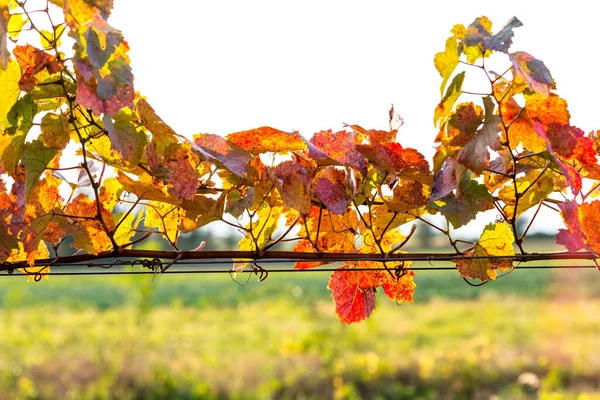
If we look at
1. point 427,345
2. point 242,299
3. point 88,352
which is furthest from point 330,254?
point 242,299

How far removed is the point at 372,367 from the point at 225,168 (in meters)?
3.66

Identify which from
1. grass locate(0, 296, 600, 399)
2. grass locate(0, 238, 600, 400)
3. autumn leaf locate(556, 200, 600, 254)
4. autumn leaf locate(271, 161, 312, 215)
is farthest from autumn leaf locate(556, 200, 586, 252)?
grass locate(0, 296, 600, 399)

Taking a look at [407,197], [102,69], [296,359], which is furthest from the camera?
[296,359]

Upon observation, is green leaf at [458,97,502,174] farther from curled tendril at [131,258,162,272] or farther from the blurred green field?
the blurred green field

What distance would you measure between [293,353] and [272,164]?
12.8 ft

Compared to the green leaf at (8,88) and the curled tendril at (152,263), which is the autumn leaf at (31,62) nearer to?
the green leaf at (8,88)

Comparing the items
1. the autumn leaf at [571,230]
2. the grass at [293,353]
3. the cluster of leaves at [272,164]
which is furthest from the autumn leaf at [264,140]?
the grass at [293,353]

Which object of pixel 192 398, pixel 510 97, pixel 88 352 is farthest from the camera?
pixel 88 352

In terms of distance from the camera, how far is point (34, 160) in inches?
24.6

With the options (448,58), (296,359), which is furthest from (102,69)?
(296,359)

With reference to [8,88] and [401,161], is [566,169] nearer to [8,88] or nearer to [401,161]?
[401,161]

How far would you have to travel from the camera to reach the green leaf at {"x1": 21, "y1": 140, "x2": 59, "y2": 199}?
2.05ft

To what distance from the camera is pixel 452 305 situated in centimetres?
745

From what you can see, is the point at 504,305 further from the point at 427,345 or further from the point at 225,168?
the point at 225,168
